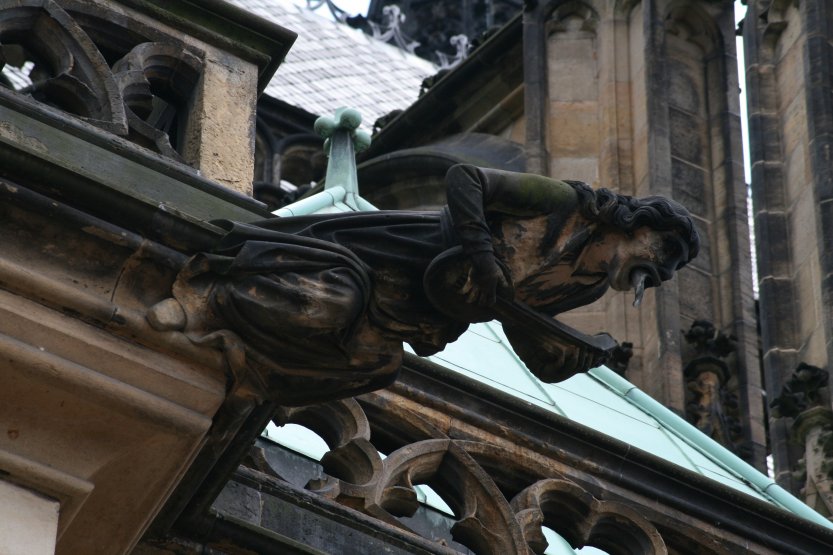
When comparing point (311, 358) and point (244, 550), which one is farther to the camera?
point (244, 550)

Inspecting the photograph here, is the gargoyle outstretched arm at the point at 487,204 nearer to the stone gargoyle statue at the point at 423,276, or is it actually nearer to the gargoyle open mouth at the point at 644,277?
the stone gargoyle statue at the point at 423,276

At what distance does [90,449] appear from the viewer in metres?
6.13

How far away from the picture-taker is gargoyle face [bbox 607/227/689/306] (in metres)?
6.69

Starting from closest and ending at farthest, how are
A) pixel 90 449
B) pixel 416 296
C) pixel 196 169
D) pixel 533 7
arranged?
pixel 90 449
pixel 416 296
pixel 196 169
pixel 533 7

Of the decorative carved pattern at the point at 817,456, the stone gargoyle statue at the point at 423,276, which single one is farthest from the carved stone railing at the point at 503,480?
the decorative carved pattern at the point at 817,456

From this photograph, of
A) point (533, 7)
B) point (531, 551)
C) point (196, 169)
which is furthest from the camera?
point (533, 7)

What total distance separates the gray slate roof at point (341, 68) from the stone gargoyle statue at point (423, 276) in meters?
29.9

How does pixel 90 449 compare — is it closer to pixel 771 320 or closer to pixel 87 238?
pixel 87 238

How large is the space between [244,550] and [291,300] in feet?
4.36

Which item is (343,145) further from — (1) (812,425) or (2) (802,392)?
(2) (802,392)

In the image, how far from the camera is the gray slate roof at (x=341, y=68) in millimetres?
37844

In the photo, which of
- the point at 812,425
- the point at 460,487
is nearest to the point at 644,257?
the point at 460,487

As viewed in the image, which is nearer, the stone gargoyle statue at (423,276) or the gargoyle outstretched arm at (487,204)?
the stone gargoyle statue at (423,276)

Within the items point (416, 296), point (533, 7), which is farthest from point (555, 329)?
point (533, 7)
